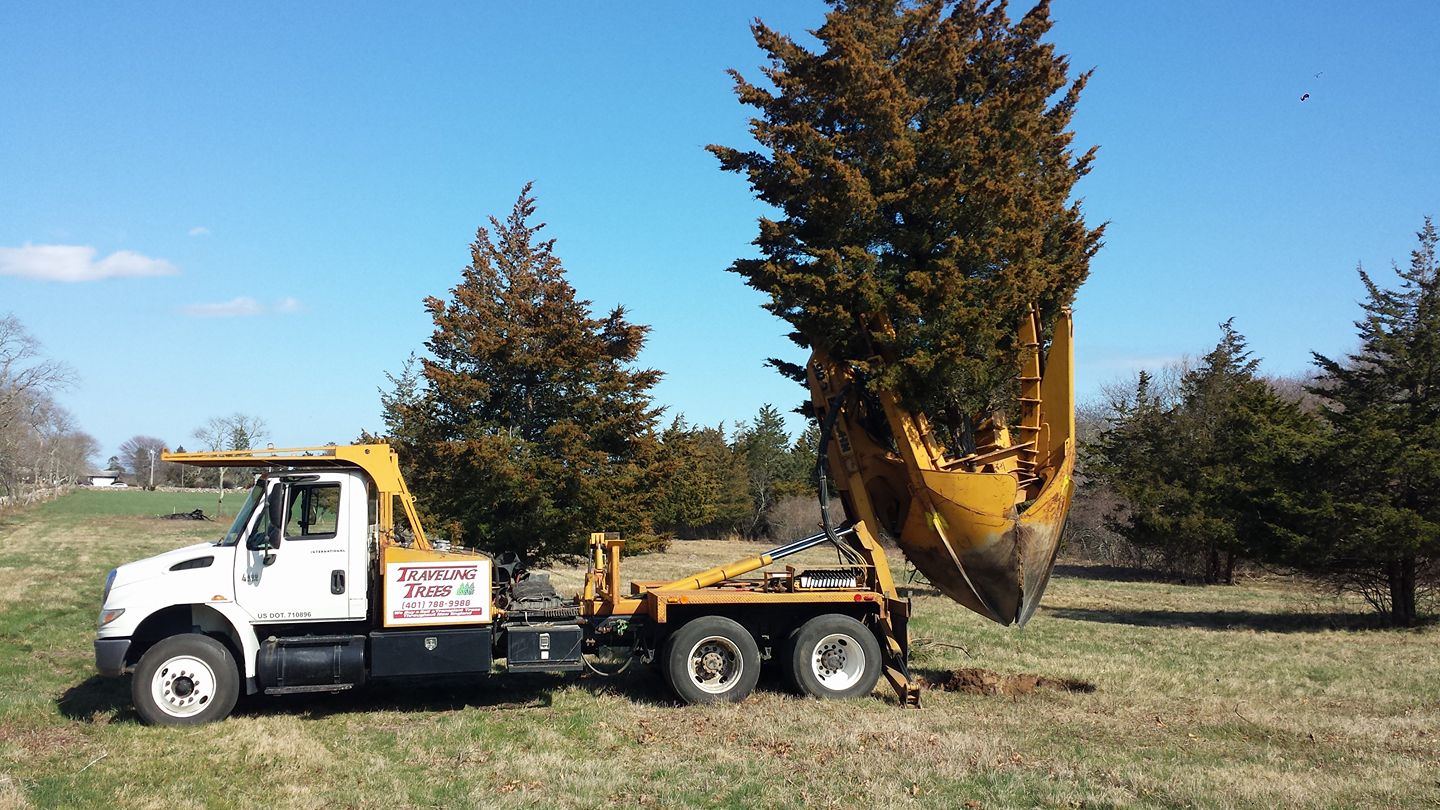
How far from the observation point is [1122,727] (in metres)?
10.4

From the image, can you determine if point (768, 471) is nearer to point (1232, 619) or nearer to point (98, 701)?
point (1232, 619)

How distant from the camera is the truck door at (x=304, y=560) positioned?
1071cm

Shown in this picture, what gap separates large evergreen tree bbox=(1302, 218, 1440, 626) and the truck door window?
18504 millimetres

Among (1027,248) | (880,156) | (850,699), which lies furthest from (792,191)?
(850,699)

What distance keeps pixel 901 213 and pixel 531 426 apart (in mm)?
12649

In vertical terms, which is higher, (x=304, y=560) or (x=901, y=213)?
(x=901, y=213)

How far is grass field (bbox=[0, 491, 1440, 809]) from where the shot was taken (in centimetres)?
794

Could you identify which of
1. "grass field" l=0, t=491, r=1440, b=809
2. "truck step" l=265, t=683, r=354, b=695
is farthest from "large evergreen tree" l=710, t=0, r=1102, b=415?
"truck step" l=265, t=683, r=354, b=695

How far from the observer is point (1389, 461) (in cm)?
2003

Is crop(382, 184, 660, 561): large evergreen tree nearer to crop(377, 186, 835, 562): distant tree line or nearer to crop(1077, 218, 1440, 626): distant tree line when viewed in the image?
crop(377, 186, 835, 562): distant tree line

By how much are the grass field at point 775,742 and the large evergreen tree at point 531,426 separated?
26.8ft

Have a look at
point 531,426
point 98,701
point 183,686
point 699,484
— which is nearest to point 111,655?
point 183,686

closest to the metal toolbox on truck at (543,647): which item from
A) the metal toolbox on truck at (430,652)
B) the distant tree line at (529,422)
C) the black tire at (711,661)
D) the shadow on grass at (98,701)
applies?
the metal toolbox on truck at (430,652)

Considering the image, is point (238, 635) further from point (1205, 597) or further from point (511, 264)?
point (1205, 597)
